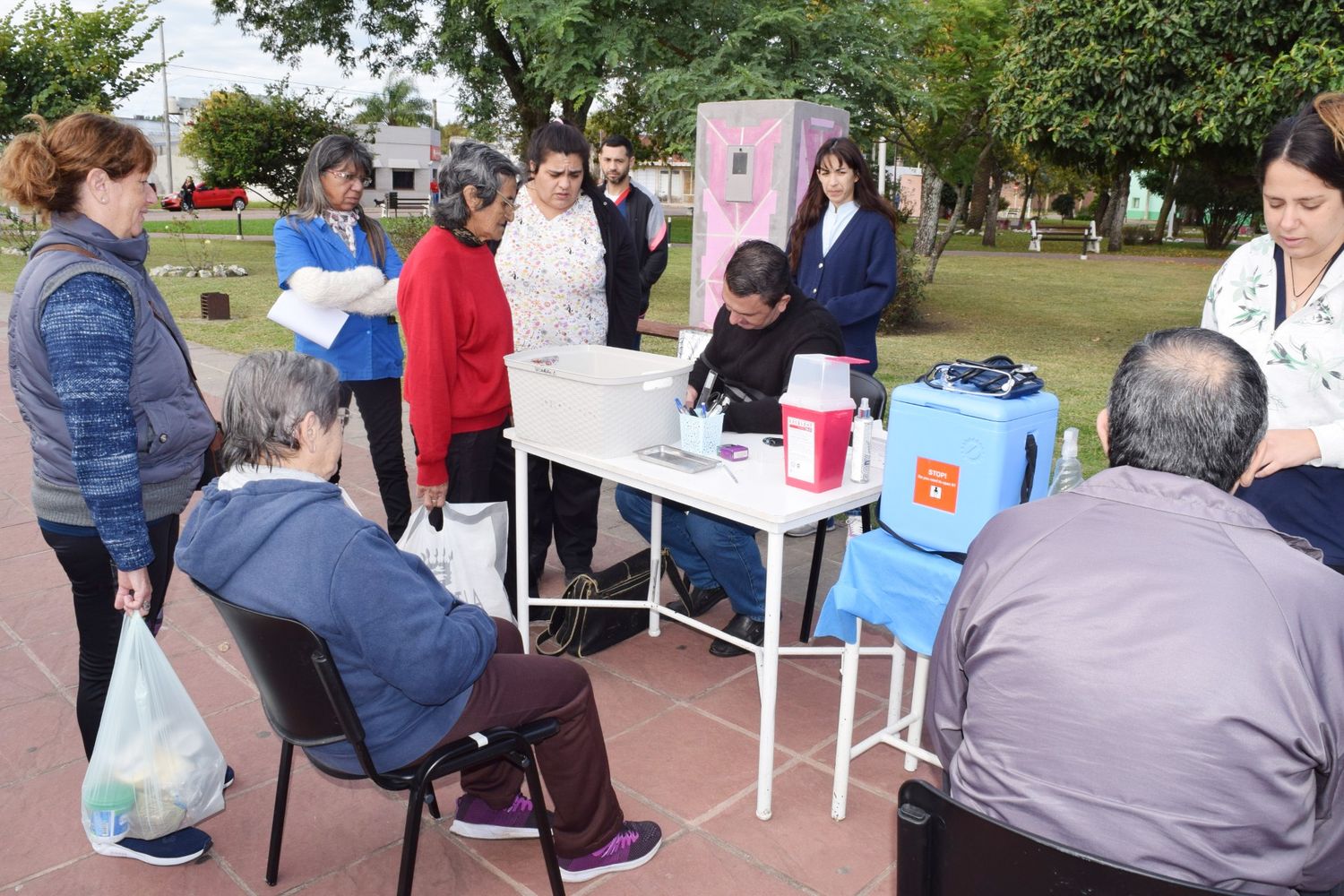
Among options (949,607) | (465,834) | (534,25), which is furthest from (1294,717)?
(534,25)

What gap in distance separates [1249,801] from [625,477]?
186cm

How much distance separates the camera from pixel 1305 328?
7.17 feet

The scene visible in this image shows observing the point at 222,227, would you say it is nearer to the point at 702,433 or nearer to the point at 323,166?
the point at 323,166

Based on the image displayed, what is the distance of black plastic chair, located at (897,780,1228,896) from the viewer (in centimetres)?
114

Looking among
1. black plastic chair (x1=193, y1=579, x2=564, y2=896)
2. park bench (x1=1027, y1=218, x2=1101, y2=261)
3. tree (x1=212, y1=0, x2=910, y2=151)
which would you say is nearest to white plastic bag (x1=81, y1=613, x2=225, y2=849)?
black plastic chair (x1=193, y1=579, x2=564, y2=896)

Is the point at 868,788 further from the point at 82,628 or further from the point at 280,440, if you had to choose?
the point at 82,628

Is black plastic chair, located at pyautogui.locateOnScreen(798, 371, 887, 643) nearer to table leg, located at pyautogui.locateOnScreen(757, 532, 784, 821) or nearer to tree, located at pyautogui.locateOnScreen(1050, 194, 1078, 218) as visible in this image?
table leg, located at pyautogui.locateOnScreen(757, 532, 784, 821)

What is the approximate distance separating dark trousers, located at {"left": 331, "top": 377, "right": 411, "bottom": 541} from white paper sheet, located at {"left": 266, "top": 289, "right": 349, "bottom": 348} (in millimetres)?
217

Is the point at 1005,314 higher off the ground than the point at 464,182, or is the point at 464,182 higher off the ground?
the point at 464,182

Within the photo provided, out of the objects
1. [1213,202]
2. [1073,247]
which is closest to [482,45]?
[1073,247]

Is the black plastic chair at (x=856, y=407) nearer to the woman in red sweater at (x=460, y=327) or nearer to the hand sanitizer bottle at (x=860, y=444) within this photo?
the hand sanitizer bottle at (x=860, y=444)

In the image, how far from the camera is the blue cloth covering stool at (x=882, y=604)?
2.26 m

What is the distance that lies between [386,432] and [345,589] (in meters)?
2.24

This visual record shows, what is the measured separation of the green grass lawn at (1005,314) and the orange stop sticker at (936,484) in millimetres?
4265
